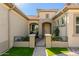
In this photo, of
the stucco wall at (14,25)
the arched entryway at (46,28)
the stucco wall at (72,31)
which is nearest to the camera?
the stucco wall at (14,25)

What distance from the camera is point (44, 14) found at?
28.8m

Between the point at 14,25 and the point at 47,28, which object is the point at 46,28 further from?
the point at 14,25

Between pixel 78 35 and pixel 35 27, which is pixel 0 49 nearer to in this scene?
pixel 78 35

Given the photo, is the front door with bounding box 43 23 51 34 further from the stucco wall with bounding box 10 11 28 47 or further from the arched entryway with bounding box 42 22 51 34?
the stucco wall with bounding box 10 11 28 47

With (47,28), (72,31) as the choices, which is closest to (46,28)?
(47,28)

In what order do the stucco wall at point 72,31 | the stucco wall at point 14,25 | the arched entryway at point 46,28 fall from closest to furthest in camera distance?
1. the stucco wall at point 14,25
2. the stucco wall at point 72,31
3. the arched entryway at point 46,28

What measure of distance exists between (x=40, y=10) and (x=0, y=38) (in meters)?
20.1

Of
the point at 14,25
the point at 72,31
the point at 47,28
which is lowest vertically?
the point at 72,31

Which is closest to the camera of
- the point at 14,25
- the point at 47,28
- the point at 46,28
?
the point at 14,25

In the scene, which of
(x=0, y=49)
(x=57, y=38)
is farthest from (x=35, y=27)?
(x=0, y=49)

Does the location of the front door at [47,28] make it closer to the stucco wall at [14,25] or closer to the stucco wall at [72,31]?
the stucco wall at [14,25]

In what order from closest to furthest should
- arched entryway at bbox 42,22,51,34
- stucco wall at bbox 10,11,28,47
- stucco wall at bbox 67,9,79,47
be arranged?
stucco wall at bbox 10,11,28,47 < stucco wall at bbox 67,9,79,47 < arched entryway at bbox 42,22,51,34

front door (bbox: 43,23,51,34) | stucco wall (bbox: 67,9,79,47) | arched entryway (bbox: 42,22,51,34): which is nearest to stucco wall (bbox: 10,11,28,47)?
stucco wall (bbox: 67,9,79,47)

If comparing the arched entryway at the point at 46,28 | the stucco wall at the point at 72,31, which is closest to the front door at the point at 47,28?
the arched entryway at the point at 46,28
